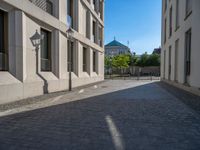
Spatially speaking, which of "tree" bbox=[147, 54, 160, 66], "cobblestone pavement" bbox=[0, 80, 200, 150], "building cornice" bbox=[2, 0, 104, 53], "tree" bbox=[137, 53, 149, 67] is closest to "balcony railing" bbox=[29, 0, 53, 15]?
"building cornice" bbox=[2, 0, 104, 53]

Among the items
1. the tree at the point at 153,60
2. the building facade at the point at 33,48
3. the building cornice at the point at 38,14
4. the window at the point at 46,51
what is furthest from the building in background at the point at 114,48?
the window at the point at 46,51

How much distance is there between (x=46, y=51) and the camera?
13.8m

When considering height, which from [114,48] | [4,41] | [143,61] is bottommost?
[4,41]

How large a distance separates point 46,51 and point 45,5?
2636 mm

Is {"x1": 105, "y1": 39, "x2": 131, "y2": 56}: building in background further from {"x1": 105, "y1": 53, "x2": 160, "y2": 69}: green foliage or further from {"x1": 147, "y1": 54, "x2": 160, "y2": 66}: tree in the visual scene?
{"x1": 147, "y1": 54, "x2": 160, "y2": 66}: tree

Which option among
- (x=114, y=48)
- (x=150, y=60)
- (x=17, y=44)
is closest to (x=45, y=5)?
(x=17, y=44)

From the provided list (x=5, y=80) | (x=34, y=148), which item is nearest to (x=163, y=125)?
(x=34, y=148)

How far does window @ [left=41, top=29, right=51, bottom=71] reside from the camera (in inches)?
521

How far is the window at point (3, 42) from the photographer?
9.58 m

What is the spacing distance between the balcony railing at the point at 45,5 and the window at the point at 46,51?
1.25 meters

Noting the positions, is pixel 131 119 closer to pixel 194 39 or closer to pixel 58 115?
pixel 58 115

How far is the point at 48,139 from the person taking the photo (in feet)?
15.2

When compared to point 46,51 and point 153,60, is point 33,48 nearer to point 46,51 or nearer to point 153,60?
point 46,51

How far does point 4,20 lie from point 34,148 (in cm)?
730
